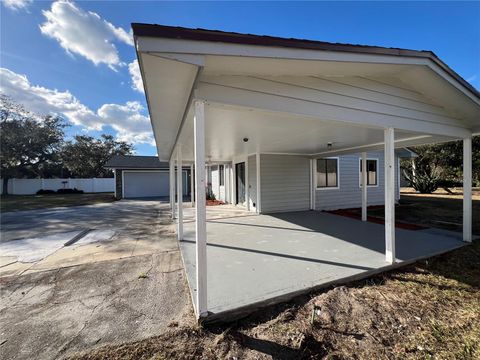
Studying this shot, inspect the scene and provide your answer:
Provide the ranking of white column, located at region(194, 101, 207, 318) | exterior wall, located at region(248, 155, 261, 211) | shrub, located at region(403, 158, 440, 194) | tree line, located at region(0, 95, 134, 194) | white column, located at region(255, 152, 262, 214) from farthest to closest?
tree line, located at region(0, 95, 134, 194) → shrub, located at region(403, 158, 440, 194) → exterior wall, located at region(248, 155, 261, 211) → white column, located at region(255, 152, 262, 214) → white column, located at region(194, 101, 207, 318)

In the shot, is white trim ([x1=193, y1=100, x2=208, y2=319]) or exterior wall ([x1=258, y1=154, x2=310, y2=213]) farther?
exterior wall ([x1=258, y1=154, x2=310, y2=213])

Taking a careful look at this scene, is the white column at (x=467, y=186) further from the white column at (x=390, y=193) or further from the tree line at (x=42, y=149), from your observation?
the tree line at (x=42, y=149)

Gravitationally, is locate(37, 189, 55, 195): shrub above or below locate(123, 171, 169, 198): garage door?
below

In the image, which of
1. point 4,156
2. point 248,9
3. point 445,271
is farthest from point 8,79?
point 445,271

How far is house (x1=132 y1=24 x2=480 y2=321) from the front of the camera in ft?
6.95

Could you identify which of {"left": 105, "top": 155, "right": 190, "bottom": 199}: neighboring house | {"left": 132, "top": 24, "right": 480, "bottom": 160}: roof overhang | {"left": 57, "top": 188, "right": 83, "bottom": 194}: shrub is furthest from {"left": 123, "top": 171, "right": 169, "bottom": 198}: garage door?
{"left": 132, "top": 24, "right": 480, "bottom": 160}: roof overhang

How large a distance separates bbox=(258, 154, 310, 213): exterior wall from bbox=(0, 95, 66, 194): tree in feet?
93.3

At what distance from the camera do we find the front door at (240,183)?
35.3 feet

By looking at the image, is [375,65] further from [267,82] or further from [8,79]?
[8,79]

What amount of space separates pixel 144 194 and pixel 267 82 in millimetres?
17577

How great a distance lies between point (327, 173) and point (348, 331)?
8.30 meters

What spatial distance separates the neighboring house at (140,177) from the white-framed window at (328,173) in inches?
481

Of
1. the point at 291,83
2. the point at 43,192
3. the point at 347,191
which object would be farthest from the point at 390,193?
the point at 43,192

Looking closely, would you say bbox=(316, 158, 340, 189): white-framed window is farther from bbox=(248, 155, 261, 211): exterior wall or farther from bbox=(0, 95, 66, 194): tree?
bbox=(0, 95, 66, 194): tree
